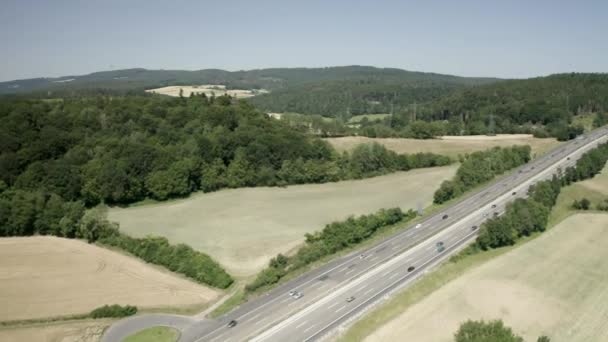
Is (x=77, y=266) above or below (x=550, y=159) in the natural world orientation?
below

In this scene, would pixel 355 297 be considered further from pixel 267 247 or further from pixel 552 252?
pixel 552 252

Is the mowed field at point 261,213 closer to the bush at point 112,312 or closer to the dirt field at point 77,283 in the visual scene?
the dirt field at point 77,283

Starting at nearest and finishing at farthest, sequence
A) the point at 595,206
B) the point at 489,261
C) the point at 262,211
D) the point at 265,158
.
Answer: the point at 489,261 < the point at 595,206 < the point at 262,211 < the point at 265,158

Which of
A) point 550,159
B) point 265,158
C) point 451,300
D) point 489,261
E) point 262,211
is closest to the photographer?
point 451,300

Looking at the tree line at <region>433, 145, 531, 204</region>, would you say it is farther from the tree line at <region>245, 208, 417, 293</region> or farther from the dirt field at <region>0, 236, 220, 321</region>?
the dirt field at <region>0, 236, 220, 321</region>

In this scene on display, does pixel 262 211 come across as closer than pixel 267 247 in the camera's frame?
No

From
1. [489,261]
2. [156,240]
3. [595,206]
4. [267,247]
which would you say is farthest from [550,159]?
[156,240]

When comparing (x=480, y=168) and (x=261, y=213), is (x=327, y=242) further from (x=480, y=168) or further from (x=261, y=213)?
(x=480, y=168)

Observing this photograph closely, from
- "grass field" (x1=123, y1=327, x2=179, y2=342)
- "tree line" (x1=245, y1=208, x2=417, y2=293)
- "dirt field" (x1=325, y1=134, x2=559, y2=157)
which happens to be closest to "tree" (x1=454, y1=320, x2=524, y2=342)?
"tree line" (x1=245, y1=208, x2=417, y2=293)
